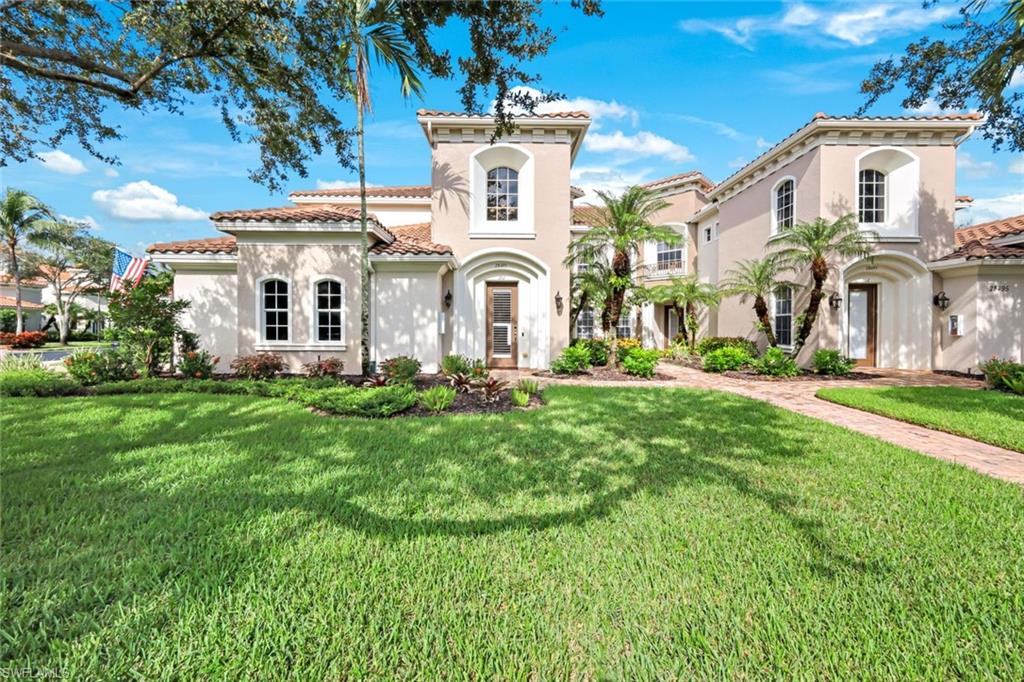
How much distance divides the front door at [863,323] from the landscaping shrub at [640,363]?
7767 mm

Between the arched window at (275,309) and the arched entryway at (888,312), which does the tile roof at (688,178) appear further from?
the arched window at (275,309)

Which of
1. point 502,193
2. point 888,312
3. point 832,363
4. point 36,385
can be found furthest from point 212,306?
point 888,312

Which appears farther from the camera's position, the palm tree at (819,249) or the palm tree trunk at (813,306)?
the palm tree trunk at (813,306)

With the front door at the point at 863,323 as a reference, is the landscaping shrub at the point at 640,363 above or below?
below

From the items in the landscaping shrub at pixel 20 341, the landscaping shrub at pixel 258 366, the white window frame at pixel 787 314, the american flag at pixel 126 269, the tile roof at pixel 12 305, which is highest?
the tile roof at pixel 12 305

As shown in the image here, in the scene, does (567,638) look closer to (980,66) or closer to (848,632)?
(848,632)

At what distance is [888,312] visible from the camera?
1397cm

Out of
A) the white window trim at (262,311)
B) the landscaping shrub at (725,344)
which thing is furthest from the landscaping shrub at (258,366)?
the landscaping shrub at (725,344)

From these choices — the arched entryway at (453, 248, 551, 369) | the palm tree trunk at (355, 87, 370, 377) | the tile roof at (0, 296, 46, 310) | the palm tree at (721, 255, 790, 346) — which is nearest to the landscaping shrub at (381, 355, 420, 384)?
the palm tree trunk at (355, 87, 370, 377)

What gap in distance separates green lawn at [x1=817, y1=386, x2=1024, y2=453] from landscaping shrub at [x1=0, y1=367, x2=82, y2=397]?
1672 centimetres

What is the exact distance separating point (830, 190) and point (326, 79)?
1490 centimetres

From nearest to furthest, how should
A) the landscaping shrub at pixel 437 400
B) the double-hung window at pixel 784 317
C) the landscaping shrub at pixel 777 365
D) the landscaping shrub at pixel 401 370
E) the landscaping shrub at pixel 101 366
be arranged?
the landscaping shrub at pixel 437 400 → the landscaping shrub at pixel 401 370 → the landscaping shrub at pixel 101 366 → the landscaping shrub at pixel 777 365 → the double-hung window at pixel 784 317

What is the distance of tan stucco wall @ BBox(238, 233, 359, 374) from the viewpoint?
1127cm

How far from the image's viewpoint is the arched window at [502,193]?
1372 centimetres
